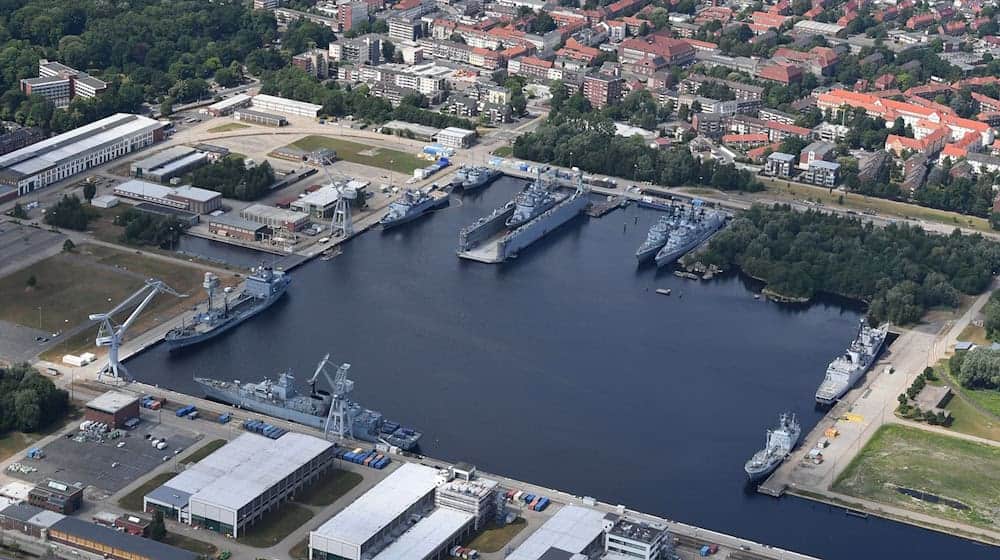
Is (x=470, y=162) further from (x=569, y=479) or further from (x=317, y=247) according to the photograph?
(x=569, y=479)

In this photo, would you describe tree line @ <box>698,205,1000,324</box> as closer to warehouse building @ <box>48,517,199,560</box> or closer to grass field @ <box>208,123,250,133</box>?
grass field @ <box>208,123,250,133</box>

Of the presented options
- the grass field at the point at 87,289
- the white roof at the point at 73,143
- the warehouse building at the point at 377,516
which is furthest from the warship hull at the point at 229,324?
the white roof at the point at 73,143

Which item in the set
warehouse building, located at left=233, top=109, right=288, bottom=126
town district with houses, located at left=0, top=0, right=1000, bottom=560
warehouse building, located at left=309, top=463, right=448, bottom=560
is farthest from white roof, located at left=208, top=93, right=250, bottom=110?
warehouse building, located at left=309, top=463, right=448, bottom=560

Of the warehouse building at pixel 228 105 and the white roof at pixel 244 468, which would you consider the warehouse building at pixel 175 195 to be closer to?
the warehouse building at pixel 228 105

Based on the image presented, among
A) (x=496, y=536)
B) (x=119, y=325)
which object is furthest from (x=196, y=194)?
(x=496, y=536)

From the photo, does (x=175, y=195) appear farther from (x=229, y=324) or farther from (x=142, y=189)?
(x=229, y=324)

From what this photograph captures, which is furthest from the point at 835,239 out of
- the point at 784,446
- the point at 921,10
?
the point at 921,10

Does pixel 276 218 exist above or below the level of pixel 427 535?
below
